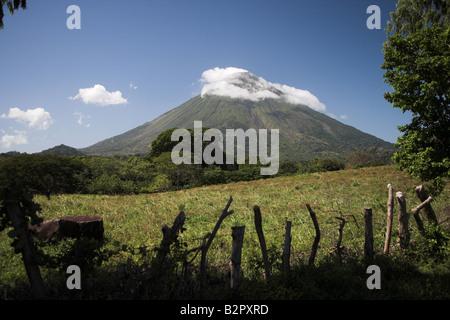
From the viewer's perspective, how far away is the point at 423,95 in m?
9.27

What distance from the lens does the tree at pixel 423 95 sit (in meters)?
8.88

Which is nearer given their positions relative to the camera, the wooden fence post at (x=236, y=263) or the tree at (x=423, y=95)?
the wooden fence post at (x=236, y=263)

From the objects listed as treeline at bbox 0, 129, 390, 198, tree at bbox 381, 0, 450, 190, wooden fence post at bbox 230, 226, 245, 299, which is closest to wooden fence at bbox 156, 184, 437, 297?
wooden fence post at bbox 230, 226, 245, 299

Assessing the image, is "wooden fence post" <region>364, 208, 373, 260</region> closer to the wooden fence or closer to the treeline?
the wooden fence

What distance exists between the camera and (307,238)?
821cm

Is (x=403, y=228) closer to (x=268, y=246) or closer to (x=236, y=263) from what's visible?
(x=268, y=246)

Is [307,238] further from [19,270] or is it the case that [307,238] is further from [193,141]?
[193,141]

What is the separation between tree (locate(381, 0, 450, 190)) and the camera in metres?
8.88

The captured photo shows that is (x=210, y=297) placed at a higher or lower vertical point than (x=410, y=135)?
lower

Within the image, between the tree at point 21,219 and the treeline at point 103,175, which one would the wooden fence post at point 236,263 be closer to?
the tree at point 21,219

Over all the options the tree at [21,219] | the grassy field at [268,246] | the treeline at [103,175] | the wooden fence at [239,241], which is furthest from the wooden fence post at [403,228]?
the treeline at [103,175]
